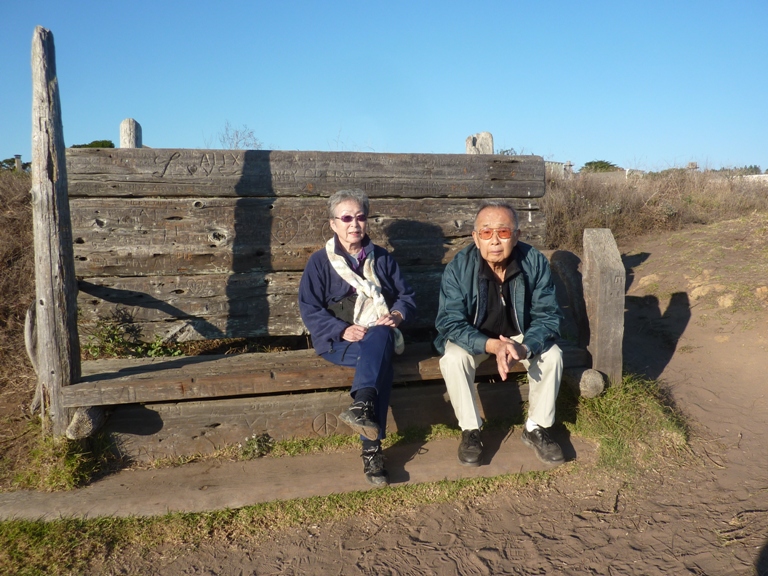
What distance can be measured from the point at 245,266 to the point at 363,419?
186cm

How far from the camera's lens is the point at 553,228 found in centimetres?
907

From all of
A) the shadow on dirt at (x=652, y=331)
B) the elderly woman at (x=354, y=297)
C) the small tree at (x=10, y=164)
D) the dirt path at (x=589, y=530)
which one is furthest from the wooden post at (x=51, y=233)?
the small tree at (x=10, y=164)

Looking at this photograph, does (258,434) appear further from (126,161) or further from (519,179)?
(519,179)

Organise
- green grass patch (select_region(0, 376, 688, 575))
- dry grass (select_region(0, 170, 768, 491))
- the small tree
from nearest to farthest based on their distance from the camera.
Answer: green grass patch (select_region(0, 376, 688, 575)), dry grass (select_region(0, 170, 768, 491)), the small tree

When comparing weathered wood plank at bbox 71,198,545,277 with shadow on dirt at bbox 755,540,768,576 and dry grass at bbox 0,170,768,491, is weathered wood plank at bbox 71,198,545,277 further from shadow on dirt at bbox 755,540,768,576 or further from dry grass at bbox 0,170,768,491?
shadow on dirt at bbox 755,540,768,576

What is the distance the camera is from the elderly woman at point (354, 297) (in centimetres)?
364

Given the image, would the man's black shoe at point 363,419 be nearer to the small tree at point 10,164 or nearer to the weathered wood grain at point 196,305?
the weathered wood grain at point 196,305

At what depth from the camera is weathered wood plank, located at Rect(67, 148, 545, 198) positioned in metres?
4.29

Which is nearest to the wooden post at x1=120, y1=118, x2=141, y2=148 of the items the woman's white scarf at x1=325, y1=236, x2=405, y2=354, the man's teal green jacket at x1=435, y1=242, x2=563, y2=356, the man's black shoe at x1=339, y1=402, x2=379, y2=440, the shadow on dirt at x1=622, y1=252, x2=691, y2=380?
the woman's white scarf at x1=325, y1=236, x2=405, y2=354

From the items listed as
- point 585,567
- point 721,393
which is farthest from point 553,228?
point 585,567

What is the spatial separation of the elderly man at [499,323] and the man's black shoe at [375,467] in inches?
20.6

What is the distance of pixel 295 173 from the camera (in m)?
4.56

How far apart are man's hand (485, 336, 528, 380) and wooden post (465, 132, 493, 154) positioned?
2209 mm

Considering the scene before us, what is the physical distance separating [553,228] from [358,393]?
6.52m
